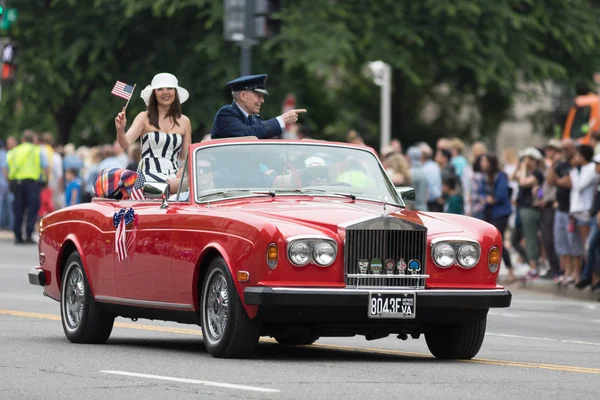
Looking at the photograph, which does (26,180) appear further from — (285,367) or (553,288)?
(285,367)

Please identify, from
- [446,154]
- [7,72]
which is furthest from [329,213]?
[7,72]

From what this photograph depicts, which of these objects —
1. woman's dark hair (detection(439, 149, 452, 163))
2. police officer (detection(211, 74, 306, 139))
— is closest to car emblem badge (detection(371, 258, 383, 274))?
police officer (detection(211, 74, 306, 139))

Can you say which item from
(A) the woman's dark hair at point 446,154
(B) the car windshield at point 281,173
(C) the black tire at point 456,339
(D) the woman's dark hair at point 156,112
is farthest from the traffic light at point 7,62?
(C) the black tire at point 456,339

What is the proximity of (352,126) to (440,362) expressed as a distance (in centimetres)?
3546

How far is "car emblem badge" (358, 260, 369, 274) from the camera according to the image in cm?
1075

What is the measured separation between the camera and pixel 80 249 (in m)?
12.9

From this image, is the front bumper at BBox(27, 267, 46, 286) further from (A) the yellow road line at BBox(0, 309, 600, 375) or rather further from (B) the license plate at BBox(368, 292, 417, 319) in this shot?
(B) the license plate at BBox(368, 292, 417, 319)

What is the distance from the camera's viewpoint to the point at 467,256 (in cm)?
1099

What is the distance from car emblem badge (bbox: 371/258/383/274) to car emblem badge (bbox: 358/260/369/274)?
4 cm

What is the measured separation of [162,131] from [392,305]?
3.52 meters

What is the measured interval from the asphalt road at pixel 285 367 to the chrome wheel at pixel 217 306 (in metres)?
0.20

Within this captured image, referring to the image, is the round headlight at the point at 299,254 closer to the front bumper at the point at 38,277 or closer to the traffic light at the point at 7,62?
the front bumper at the point at 38,277

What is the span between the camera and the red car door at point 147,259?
11.7 meters

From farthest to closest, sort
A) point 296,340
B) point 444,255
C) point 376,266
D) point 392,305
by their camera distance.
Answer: point 296,340 → point 444,255 → point 376,266 → point 392,305
